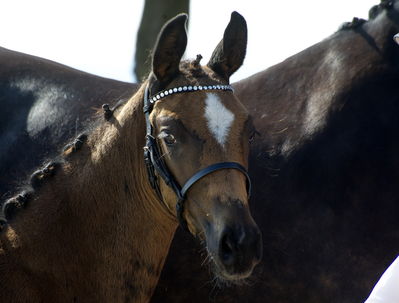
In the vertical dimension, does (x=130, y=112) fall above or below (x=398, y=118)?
above

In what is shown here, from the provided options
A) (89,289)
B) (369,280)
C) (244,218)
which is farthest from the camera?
(369,280)

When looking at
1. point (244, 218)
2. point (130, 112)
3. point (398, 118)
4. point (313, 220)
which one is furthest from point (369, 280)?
point (130, 112)

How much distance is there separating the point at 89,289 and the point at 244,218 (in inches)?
41.4

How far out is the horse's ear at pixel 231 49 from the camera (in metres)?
4.84

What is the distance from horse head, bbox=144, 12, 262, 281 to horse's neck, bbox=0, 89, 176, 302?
191mm

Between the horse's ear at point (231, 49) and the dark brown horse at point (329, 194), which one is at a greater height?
the horse's ear at point (231, 49)

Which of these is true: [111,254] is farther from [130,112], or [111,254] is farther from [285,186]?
[285,186]

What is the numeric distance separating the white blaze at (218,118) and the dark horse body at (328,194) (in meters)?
1.29

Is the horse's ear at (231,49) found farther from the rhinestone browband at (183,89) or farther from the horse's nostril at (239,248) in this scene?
the horse's nostril at (239,248)

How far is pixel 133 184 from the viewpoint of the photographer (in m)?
4.76

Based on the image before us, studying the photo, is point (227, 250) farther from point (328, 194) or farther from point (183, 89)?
point (328, 194)

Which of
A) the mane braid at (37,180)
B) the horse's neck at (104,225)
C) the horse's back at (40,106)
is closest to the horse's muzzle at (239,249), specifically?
the horse's neck at (104,225)

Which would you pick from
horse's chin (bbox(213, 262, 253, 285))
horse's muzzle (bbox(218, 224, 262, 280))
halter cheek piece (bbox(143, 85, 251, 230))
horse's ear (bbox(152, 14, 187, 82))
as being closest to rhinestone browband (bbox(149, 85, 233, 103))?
halter cheek piece (bbox(143, 85, 251, 230))

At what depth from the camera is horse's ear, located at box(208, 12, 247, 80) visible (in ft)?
15.9
